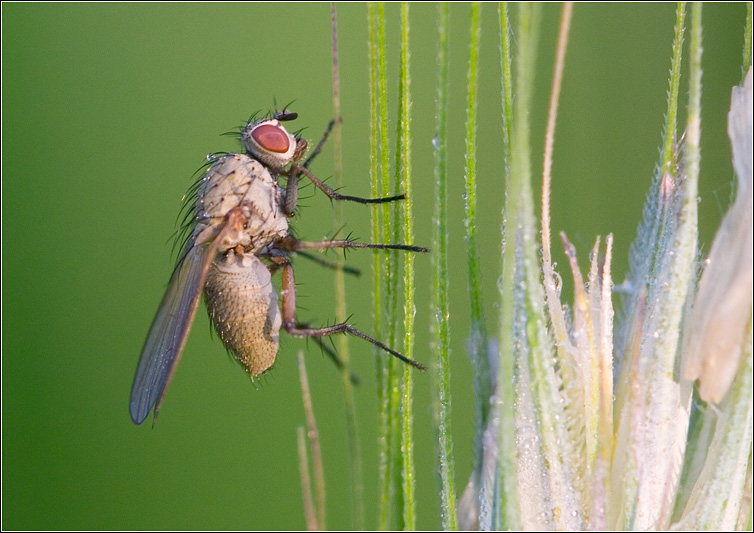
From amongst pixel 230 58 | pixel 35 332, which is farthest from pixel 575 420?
pixel 230 58

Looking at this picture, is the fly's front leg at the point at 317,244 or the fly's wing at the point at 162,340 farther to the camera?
the fly's front leg at the point at 317,244

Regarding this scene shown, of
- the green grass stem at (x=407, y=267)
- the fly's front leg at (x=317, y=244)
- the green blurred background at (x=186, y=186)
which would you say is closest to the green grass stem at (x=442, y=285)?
the green grass stem at (x=407, y=267)

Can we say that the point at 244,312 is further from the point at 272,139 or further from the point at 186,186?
the point at 186,186

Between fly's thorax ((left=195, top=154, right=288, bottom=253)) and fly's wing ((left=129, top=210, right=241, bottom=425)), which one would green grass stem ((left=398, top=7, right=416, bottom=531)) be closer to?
fly's wing ((left=129, top=210, right=241, bottom=425))

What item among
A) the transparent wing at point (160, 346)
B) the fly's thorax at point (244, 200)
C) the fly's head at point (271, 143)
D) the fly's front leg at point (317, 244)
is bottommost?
the transparent wing at point (160, 346)

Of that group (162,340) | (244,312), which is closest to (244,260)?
(244,312)

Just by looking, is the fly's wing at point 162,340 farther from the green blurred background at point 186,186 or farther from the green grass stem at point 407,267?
the green grass stem at point 407,267

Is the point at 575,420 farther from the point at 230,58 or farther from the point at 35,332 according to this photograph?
the point at 230,58
